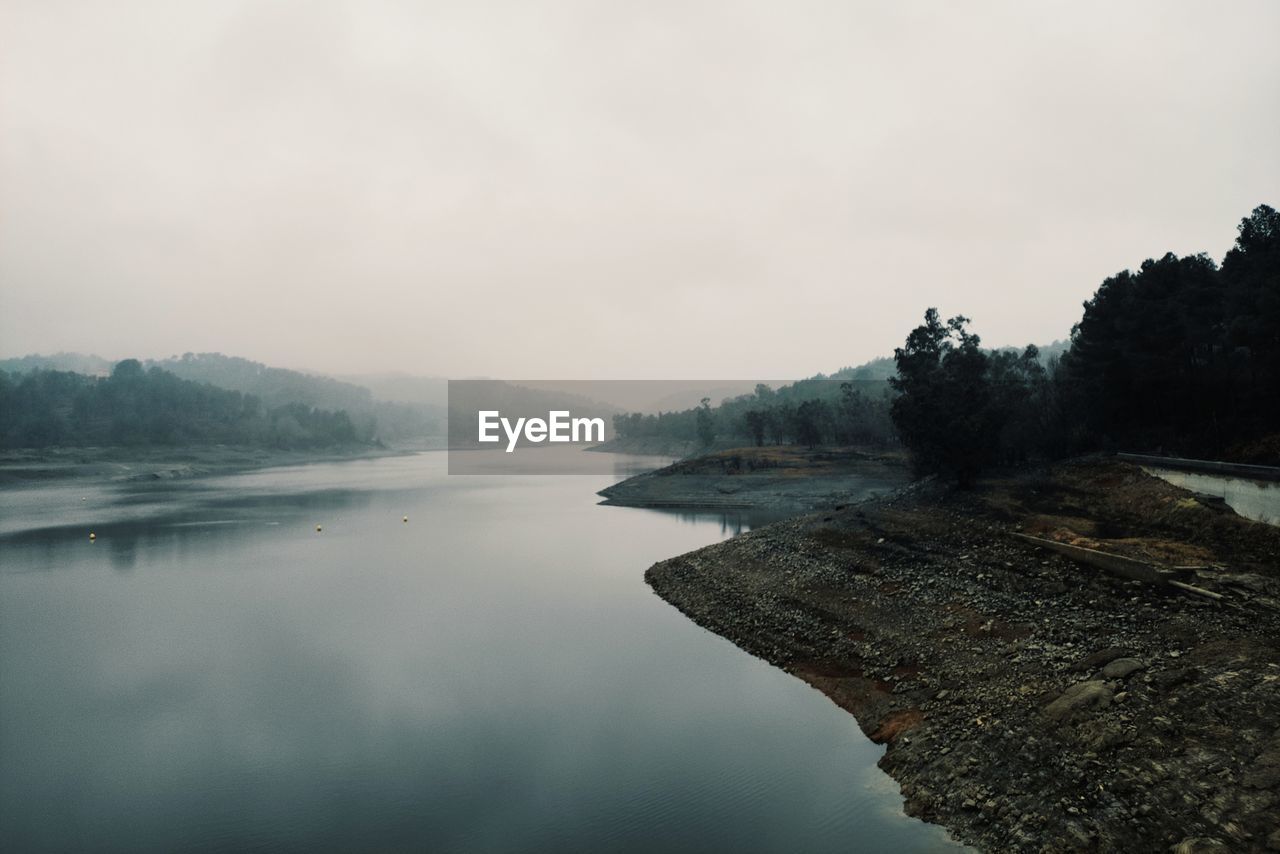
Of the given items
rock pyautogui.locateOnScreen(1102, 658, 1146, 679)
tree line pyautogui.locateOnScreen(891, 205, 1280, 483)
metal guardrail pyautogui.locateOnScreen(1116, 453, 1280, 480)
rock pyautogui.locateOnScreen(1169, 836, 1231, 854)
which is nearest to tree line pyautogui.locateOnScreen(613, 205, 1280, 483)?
tree line pyautogui.locateOnScreen(891, 205, 1280, 483)

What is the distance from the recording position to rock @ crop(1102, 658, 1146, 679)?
15.7 m

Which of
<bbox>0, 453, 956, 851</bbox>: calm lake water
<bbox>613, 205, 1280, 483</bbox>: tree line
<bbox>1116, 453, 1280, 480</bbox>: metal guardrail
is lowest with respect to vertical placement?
<bbox>0, 453, 956, 851</bbox>: calm lake water

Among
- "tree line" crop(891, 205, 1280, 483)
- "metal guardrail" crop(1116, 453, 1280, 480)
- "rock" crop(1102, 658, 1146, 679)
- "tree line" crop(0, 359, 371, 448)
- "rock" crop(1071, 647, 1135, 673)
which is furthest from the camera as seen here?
"tree line" crop(0, 359, 371, 448)

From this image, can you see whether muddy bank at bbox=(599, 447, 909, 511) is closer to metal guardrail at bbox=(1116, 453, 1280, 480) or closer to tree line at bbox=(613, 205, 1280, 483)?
tree line at bbox=(613, 205, 1280, 483)

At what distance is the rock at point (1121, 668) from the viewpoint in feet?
51.5

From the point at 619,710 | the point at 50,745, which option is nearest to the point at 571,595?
the point at 619,710

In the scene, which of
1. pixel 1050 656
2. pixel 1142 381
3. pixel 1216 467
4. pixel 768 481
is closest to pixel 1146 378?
pixel 1142 381

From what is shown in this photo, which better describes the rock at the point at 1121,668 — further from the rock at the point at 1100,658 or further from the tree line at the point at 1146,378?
the tree line at the point at 1146,378

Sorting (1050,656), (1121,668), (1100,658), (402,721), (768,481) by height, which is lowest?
(402,721)

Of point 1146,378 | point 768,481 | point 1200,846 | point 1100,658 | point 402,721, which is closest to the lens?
point 1200,846

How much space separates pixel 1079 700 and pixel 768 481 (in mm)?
61457

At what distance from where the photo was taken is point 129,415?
155 metres

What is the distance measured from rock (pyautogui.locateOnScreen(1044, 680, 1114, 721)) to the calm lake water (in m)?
4.31

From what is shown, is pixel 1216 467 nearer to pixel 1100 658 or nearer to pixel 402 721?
pixel 1100 658
